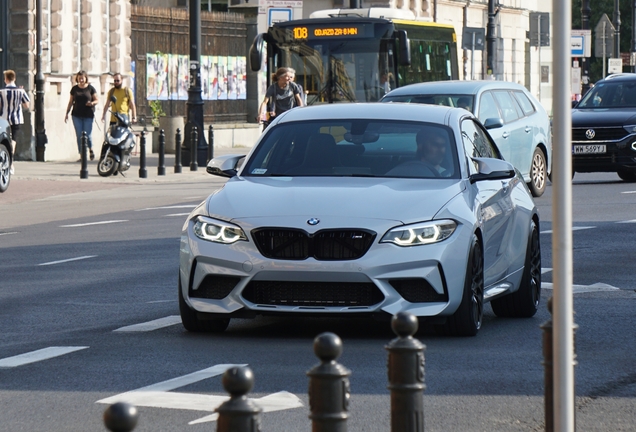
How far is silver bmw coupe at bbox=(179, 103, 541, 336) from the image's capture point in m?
8.93

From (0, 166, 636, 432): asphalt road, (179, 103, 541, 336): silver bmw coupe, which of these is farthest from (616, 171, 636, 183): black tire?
(179, 103, 541, 336): silver bmw coupe

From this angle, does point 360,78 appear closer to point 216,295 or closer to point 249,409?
point 216,295

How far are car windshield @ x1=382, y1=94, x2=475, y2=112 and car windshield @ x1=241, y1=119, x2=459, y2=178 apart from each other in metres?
9.53

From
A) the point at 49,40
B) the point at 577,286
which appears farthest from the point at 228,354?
the point at 49,40

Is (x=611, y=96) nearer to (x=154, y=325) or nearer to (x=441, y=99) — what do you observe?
(x=441, y=99)

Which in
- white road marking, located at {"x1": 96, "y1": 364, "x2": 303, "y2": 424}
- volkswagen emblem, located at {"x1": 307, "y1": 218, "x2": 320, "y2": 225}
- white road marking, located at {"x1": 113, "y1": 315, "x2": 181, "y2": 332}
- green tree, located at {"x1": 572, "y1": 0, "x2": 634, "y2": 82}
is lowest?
white road marking, located at {"x1": 96, "y1": 364, "x2": 303, "y2": 424}

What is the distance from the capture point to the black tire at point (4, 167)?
75.8 feet

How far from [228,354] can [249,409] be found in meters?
4.74

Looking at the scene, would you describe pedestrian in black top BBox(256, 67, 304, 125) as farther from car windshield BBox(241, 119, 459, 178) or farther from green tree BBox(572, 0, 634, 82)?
green tree BBox(572, 0, 634, 82)

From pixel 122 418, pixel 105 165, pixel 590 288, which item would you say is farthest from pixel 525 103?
pixel 122 418

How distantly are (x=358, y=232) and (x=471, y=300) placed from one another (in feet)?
2.77

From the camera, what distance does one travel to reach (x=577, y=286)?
12.2m

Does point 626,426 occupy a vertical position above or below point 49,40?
below

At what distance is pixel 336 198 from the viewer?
30.2ft
